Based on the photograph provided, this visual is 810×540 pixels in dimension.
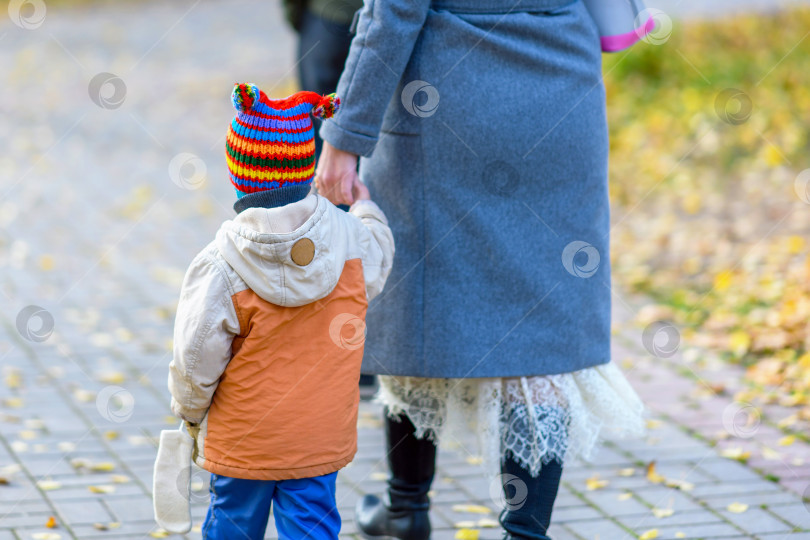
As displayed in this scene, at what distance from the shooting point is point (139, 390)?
402cm

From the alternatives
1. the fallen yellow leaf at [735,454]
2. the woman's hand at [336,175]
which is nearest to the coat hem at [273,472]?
the woman's hand at [336,175]

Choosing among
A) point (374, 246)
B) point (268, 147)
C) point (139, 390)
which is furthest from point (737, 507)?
point (139, 390)

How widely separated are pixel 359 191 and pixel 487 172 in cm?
31

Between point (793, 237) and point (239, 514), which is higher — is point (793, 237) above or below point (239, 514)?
above

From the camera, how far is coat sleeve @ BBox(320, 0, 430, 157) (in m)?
2.33

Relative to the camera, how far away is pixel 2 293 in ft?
17.0

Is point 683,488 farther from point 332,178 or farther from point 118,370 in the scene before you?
point 118,370

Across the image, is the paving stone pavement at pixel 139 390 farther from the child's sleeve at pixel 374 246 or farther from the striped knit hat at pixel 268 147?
the striped knit hat at pixel 268 147

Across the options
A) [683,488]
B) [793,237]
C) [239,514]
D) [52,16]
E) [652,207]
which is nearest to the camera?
[239,514]

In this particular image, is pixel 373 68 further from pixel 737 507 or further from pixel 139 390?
pixel 139 390

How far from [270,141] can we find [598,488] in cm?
171

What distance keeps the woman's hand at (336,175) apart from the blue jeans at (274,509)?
25.6 inches

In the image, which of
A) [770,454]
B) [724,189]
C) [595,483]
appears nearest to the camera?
[595,483]

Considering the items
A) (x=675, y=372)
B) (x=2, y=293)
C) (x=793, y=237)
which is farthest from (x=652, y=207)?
(x=2, y=293)
